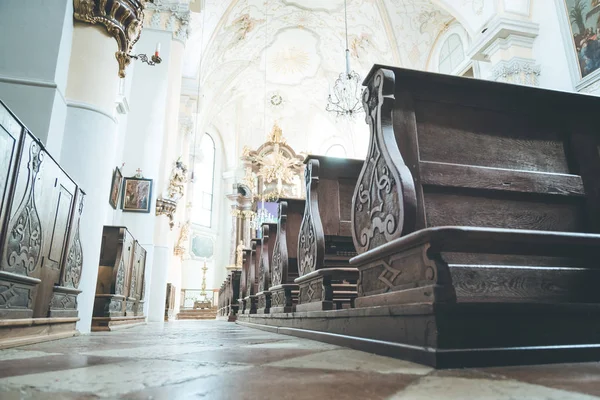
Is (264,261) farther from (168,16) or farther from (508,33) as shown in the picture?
(168,16)

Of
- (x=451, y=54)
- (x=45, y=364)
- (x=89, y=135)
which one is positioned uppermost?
(x=451, y=54)

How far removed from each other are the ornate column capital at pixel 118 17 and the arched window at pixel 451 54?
26.2 feet

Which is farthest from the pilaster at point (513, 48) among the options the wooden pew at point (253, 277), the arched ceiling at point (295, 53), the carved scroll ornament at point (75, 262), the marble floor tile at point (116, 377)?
the marble floor tile at point (116, 377)

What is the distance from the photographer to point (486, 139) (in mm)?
1795

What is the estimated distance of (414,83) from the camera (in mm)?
1723

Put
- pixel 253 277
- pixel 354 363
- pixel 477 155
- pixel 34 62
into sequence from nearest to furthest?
1. pixel 354 363
2. pixel 477 155
3. pixel 34 62
4. pixel 253 277

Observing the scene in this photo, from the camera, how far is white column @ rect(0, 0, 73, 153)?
285cm

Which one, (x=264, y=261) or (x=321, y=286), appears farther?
(x=264, y=261)

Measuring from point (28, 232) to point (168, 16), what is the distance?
7409 millimetres

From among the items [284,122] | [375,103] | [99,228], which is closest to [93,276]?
[99,228]

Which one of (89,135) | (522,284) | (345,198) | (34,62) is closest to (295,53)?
(89,135)

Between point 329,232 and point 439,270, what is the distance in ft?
5.74

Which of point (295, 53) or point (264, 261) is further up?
point (295, 53)

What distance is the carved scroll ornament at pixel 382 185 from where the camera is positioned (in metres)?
1.44
